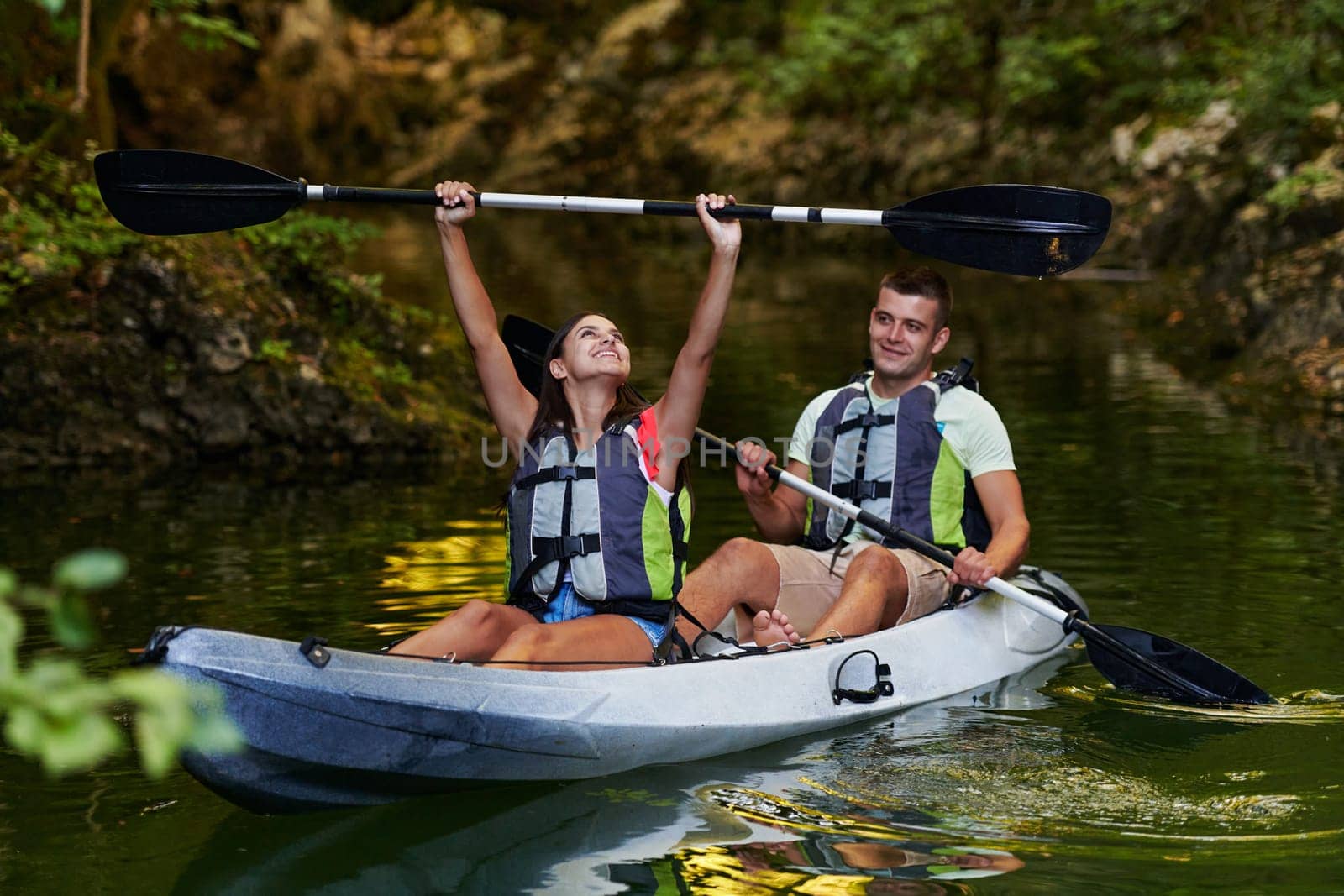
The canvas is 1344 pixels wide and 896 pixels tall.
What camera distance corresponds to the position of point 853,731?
4324 mm

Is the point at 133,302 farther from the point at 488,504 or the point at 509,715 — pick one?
the point at 509,715

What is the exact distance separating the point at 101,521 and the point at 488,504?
1.71m

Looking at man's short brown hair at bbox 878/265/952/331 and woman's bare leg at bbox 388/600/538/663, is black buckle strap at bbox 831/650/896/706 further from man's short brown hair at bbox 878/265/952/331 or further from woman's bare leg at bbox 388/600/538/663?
man's short brown hair at bbox 878/265/952/331

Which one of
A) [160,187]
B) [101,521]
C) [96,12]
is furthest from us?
[96,12]

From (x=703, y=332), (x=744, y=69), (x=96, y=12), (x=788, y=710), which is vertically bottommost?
(x=788, y=710)

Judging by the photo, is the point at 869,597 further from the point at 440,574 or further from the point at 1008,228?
the point at 440,574

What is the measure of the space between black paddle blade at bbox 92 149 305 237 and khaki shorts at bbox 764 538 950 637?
5.86 ft

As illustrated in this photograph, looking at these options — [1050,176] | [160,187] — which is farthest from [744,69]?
[160,187]

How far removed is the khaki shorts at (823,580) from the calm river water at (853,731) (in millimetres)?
341

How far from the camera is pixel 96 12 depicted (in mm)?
9367

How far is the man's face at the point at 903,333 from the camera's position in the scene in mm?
4684

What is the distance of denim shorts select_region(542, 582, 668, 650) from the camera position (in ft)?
13.1

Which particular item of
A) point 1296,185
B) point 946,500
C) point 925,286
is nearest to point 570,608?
point 946,500

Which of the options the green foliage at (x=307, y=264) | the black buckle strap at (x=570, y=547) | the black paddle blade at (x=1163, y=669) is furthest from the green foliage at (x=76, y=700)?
the green foliage at (x=307, y=264)
